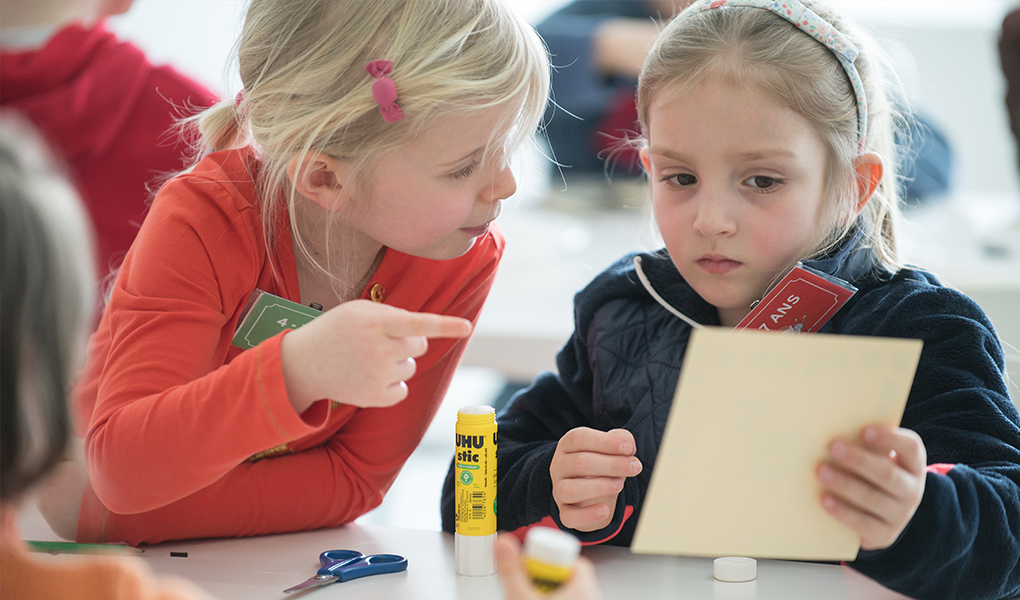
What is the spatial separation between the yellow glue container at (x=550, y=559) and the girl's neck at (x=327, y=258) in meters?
0.60

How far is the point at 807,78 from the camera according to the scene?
0.91 meters

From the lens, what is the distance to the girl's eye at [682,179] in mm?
935

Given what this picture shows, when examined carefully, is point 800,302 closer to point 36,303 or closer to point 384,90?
point 384,90

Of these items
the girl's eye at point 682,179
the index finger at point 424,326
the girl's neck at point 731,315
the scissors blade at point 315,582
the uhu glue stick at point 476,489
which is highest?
the girl's eye at point 682,179

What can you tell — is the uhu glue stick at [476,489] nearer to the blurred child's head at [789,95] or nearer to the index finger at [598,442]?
the index finger at [598,442]

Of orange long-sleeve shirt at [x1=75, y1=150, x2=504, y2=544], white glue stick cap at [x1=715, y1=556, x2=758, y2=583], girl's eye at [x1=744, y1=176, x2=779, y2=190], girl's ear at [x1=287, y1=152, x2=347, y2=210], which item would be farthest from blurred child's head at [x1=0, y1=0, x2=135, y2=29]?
white glue stick cap at [x1=715, y1=556, x2=758, y2=583]

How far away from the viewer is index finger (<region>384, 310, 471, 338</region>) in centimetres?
72

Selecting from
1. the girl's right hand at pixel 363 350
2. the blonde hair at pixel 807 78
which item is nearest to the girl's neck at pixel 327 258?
the girl's right hand at pixel 363 350

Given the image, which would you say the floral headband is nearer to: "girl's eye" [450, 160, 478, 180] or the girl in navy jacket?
the girl in navy jacket

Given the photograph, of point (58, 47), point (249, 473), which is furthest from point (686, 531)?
point (58, 47)

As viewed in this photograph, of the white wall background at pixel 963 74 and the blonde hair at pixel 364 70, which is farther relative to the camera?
the white wall background at pixel 963 74

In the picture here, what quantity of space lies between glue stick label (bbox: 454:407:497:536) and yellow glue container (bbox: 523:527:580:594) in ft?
1.14

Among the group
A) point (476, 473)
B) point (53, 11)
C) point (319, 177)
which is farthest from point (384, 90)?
point (53, 11)

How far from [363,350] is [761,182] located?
0.43m
